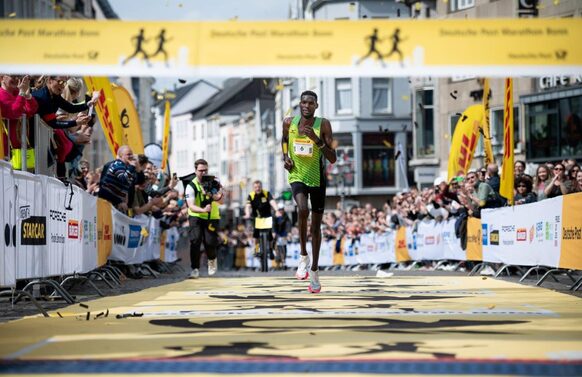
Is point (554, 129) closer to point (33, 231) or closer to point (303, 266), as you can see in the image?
point (303, 266)

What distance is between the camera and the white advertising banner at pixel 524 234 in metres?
16.7

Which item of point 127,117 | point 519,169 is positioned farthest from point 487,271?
point 127,117

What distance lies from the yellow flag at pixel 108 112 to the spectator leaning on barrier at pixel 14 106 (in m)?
6.06

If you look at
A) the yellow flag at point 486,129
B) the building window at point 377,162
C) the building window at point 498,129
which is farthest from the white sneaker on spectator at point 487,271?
the building window at point 377,162

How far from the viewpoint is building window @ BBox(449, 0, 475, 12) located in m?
56.4

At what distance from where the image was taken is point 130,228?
2078 centimetres

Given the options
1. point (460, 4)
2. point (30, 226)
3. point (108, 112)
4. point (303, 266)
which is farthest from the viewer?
point (460, 4)

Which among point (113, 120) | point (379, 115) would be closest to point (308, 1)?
point (379, 115)

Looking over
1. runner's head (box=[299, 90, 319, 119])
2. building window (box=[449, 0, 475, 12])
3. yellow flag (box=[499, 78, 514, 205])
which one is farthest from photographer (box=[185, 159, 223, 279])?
building window (box=[449, 0, 475, 12])

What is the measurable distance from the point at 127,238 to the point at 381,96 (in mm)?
67810

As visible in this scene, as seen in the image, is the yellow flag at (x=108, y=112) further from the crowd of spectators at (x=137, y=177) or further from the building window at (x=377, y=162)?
the building window at (x=377, y=162)

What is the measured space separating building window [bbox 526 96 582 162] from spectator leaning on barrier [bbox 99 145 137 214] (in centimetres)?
3033

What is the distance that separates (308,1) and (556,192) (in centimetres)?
7569

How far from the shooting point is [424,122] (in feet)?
216
